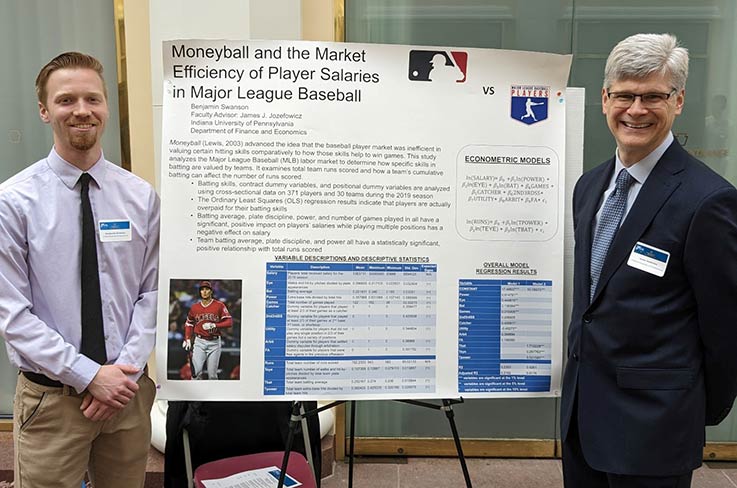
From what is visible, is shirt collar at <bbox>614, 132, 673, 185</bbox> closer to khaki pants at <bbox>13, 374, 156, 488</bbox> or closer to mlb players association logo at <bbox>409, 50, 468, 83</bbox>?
mlb players association logo at <bbox>409, 50, 468, 83</bbox>

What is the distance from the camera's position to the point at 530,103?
2004 mm

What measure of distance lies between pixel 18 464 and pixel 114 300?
1.78ft

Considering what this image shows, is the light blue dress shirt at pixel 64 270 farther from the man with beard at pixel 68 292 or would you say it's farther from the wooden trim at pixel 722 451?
the wooden trim at pixel 722 451

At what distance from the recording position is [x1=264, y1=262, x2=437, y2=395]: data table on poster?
1919mm

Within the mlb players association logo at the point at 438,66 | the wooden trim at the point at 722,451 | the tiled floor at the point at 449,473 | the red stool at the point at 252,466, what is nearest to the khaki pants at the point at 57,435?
the red stool at the point at 252,466

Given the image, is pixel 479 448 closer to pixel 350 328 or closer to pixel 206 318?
pixel 350 328

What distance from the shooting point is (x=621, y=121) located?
170 cm

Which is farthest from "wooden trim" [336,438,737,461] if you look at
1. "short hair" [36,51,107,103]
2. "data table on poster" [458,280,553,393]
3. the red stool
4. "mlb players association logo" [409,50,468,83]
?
"short hair" [36,51,107,103]

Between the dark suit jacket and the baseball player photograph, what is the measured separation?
1040 millimetres

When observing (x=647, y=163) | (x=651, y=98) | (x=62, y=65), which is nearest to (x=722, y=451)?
(x=647, y=163)

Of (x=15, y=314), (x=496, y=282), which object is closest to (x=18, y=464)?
(x=15, y=314)

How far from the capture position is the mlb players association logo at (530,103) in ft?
6.55

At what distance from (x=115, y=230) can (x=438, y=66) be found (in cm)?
108

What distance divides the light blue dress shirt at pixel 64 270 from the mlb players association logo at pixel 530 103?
1.17m
